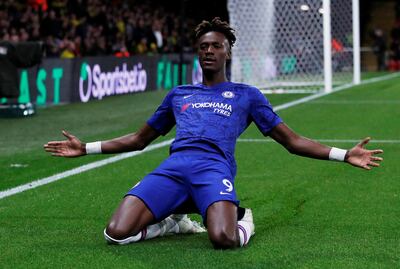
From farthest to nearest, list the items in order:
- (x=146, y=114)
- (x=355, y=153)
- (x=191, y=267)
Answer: (x=146, y=114), (x=355, y=153), (x=191, y=267)

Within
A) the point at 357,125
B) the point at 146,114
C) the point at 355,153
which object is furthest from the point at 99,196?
the point at 146,114

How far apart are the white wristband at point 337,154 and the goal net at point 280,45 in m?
17.1

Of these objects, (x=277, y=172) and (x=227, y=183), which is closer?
(x=227, y=183)

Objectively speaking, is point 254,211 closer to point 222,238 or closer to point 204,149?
point 204,149

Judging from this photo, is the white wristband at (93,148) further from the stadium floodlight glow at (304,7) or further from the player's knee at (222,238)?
the stadium floodlight glow at (304,7)

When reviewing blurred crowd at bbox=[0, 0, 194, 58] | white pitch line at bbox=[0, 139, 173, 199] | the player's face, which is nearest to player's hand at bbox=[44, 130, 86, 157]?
the player's face

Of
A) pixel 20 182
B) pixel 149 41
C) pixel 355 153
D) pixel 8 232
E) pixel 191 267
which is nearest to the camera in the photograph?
pixel 191 267

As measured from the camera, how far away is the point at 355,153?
21.1 feet

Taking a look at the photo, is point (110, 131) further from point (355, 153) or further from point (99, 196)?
point (355, 153)

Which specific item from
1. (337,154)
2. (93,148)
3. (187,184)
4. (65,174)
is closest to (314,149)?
(337,154)

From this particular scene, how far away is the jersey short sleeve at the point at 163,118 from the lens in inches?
285

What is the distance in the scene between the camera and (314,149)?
6781mm

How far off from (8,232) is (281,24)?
1827 cm

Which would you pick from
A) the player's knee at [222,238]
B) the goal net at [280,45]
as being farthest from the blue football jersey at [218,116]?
the goal net at [280,45]
